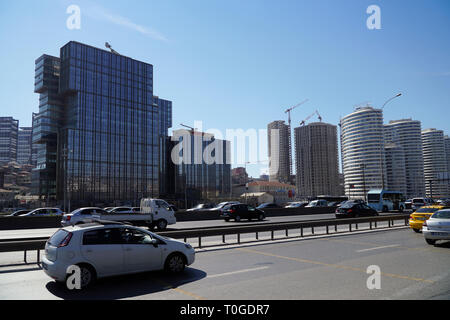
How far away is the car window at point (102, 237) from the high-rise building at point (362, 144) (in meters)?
153

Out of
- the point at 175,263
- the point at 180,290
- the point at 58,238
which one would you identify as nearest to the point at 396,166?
the point at 175,263

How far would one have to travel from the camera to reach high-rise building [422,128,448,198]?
172 m

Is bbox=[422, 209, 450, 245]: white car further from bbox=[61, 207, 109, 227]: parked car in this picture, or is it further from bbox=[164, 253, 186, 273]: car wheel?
bbox=[61, 207, 109, 227]: parked car

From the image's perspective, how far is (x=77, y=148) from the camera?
11181 cm

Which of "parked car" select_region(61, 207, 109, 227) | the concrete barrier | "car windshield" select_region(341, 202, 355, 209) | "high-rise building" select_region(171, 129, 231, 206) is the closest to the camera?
"parked car" select_region(61, 207, 109, 227)

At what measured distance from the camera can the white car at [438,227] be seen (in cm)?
1238

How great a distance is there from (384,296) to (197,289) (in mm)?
3775

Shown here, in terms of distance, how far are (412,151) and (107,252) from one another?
18760 cm

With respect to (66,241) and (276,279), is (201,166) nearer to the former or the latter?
(276,279)

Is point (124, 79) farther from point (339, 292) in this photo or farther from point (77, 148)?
point (339, 292)

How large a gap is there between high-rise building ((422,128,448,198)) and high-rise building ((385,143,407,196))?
2408 centimetres

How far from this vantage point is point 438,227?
41.4 ft

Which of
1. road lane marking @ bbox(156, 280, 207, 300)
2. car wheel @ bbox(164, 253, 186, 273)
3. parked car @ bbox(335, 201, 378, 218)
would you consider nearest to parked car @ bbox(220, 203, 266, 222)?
parked car @ bbox(335, 201, 378, 218)

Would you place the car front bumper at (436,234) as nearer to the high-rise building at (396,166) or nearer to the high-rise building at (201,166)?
the high-rise building at (201,166)
